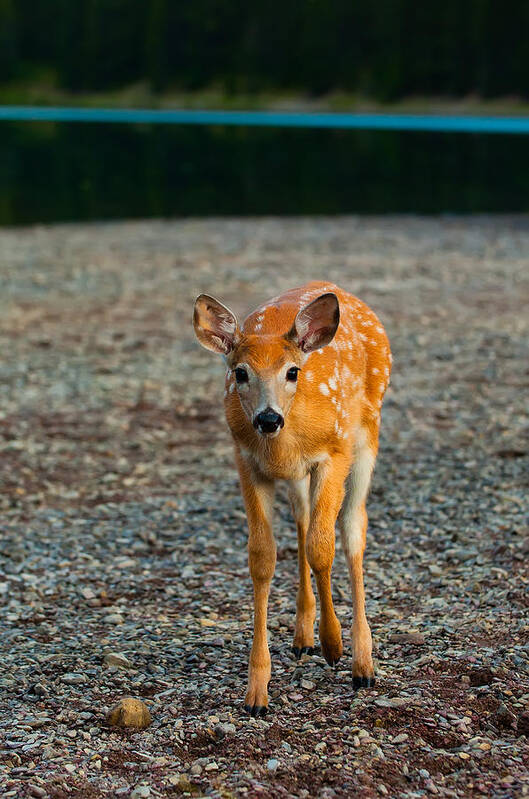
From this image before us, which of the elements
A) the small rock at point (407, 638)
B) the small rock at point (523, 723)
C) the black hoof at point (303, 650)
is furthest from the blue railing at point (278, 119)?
the small rock at point (523, 723)

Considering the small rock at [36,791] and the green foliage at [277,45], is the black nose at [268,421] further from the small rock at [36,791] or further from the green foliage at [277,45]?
the green foliage at [277,45]

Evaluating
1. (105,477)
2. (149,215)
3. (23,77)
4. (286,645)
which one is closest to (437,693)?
(286,645)

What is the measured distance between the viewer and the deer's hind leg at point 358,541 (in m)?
6.85

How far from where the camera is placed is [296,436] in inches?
255

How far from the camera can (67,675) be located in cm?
718

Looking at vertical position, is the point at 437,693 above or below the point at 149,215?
above

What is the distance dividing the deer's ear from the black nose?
620 millimetres

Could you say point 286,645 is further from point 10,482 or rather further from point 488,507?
point 10,482

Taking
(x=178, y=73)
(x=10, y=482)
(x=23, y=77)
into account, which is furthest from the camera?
(x=23, y=77)

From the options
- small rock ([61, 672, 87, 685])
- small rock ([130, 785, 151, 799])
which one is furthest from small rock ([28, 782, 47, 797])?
small rock ([61, 672, 87, 685])

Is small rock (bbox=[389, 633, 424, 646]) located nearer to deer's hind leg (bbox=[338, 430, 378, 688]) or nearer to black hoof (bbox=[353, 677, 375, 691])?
deer's hind leg (bbox=[338, 430, 378, 688])

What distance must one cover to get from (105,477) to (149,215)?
24.3 meters

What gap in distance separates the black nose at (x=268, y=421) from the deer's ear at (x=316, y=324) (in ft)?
2.03

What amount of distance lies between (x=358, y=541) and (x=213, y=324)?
5.48ft
